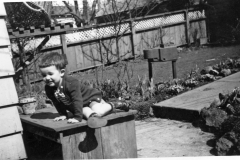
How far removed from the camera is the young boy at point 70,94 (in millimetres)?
2541

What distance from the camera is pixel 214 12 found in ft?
44.2

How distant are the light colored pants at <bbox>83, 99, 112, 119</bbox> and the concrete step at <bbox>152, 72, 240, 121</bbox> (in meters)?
1.37

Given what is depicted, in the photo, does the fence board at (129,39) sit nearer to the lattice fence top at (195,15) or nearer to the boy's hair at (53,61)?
the lattice fence top at (195,15)

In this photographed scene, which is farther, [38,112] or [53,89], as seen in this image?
[38,112]

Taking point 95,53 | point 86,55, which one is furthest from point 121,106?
point 95,53

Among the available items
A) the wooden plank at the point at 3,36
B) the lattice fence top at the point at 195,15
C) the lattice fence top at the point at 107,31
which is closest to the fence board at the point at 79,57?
the lattice fence top at the point at 107,31

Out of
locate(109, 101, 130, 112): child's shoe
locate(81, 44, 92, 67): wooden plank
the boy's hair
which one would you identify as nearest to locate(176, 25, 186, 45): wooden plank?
locate(81, 44, 92, 67): wooden plank

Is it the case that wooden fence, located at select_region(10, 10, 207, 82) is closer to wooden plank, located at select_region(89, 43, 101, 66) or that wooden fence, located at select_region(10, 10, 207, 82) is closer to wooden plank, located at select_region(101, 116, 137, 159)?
wooden plank, located at select_region(89, 43, 101, 66)

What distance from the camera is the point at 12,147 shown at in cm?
271

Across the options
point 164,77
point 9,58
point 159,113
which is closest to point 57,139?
point 9,58

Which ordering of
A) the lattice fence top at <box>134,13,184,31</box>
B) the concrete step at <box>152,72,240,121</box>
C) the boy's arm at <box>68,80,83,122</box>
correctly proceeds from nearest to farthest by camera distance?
the boy's arm at <box>68,80,83,122</box> < the concrete step at <box>152,72,240,121</box> < the lattice fence top at <box>134,13,184,31</box>

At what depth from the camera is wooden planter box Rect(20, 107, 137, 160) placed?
7.80 feet

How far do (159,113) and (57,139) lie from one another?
1997mm

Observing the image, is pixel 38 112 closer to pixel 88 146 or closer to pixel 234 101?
pixel 88 146
